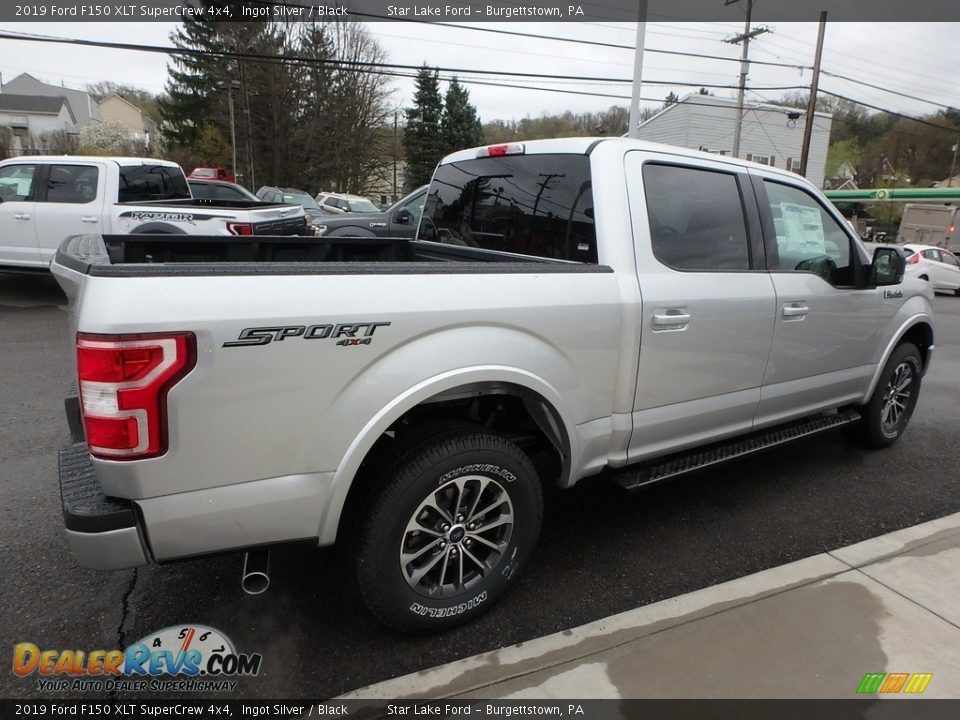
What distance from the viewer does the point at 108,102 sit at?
83062 millimetres

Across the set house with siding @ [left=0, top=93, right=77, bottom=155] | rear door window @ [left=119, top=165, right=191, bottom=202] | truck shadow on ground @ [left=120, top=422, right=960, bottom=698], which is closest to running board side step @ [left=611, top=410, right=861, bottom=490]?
truck shadow on ground @ [left=120, top=422, right=960, bottom=698]

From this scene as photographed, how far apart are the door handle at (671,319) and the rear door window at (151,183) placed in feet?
28.7

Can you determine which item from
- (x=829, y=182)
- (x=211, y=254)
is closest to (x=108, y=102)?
(x=829, y=182)

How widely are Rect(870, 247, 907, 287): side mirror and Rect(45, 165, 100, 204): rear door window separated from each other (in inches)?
370

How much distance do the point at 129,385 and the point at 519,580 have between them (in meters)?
1.92

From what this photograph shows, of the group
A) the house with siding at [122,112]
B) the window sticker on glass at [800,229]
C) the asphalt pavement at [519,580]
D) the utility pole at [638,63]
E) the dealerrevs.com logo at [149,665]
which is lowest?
the dealerrevs.com logo at [149,665]

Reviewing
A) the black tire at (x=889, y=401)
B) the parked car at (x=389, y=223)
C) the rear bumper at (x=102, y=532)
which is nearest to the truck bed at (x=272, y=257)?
the rear bumper at (x=102, y=532)

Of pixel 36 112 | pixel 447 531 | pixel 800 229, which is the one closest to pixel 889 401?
pixel 800 229

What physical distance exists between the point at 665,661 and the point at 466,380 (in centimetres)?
133

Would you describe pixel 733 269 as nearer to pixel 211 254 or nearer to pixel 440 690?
pixel 440 690

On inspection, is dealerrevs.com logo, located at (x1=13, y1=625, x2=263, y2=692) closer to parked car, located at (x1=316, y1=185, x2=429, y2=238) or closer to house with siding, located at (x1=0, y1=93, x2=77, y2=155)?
parked car, located at (x1=316, y1=185, x2=429, y2=238)

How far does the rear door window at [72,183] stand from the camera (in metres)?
8.61

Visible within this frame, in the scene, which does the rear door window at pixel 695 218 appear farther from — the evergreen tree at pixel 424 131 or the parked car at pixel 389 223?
the evergreen tree at pixel 424 131

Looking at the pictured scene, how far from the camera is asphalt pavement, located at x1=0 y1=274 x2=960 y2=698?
7.99ft
